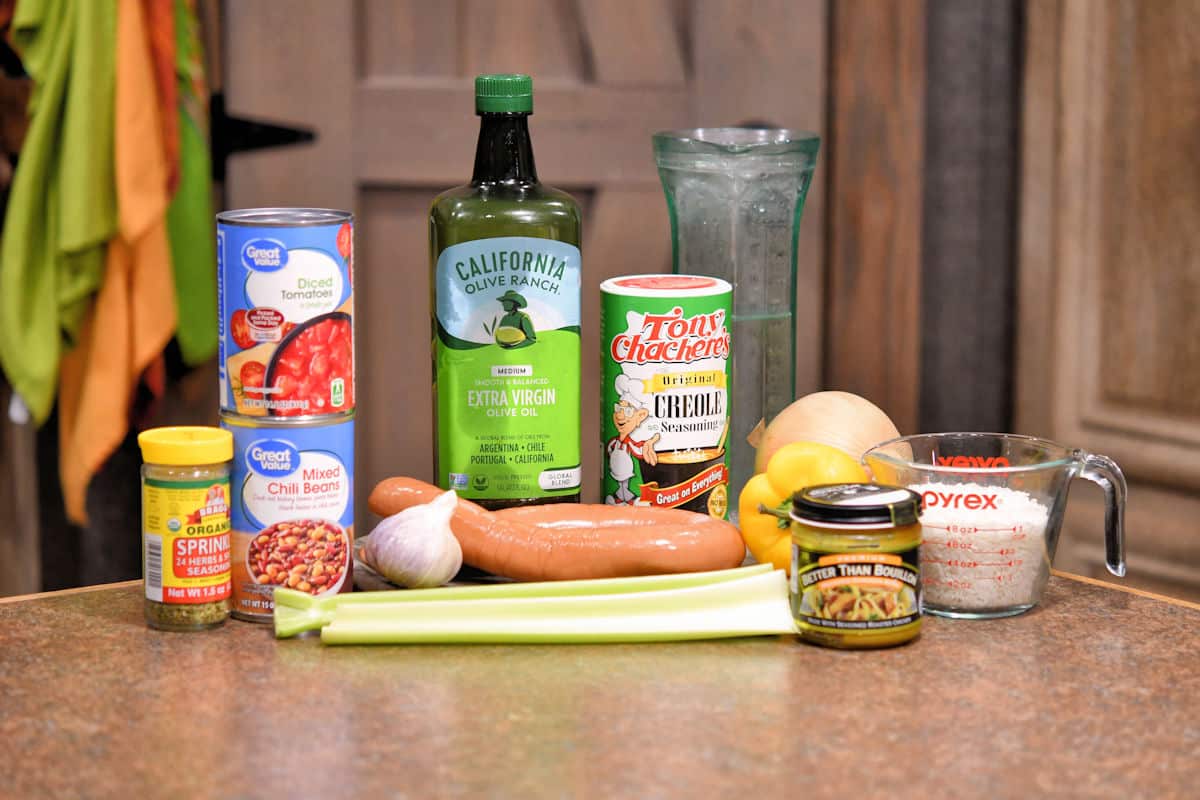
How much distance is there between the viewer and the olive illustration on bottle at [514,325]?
1.09 m

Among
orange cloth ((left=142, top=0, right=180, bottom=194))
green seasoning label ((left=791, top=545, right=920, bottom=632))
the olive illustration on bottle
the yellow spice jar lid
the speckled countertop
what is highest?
orange cloth ((left=142, top=0, right=180, bottom=194))

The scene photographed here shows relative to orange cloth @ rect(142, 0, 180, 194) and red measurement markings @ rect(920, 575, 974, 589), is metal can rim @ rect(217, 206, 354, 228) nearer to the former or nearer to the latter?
red measurement markings @ rect(920, 575, 974, 589)

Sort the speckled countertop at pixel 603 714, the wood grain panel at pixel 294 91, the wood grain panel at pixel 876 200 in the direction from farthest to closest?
the wood grain panel at pixel 876 200 → the wood grain panel at pixel 294 91 → the speckled countertop at pixel 603 714

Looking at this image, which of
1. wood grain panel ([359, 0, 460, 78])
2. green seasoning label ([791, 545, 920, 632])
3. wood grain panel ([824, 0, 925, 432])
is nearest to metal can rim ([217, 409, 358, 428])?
green seasoning label ([791, 545, 920, 632])

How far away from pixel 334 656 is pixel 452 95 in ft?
4.26

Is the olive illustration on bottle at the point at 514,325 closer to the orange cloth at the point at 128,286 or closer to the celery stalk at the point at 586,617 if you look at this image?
the celery stalk at the point at 586,617

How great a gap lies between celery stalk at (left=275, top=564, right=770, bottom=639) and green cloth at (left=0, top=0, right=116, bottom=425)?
1026mm

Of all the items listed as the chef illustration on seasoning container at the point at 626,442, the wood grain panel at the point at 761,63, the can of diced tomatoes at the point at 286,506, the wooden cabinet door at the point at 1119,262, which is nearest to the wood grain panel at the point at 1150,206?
the wooden cabinet door at the point at 1119,262

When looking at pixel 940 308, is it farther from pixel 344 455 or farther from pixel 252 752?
pixel 252 752

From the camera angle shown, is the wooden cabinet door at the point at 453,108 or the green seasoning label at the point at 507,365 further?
the wooden cabinet door at the point at 453,108

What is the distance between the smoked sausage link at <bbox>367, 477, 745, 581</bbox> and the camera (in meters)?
1.04

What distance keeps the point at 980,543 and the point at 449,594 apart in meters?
0.36

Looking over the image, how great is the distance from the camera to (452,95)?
210 centimetres

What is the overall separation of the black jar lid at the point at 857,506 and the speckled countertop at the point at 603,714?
9cm
